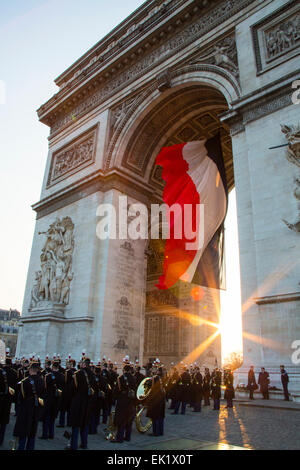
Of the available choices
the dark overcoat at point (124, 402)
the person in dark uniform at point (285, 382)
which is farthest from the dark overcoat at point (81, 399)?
the person in dark uniform at point (285, 382)

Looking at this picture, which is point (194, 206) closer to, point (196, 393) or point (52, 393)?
point (196, 393)

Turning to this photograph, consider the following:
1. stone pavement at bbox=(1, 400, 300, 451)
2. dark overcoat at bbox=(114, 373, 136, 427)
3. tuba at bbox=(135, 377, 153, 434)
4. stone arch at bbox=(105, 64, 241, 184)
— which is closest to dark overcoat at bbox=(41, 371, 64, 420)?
stone pavement at bbox=(1, 400, 300, 451)

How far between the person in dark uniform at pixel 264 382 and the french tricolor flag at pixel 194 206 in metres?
5.00

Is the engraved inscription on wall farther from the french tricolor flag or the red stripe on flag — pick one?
the french tricolor flag

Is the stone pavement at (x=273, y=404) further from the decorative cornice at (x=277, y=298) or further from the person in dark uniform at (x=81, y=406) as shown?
the person in dark uniform at (x=81, y=406)

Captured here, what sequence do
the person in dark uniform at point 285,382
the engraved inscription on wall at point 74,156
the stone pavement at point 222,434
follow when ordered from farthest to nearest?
the engraved inscription on wall at point 74,156 → the person in dark uniform at point 285,382 → the stone pavement at point 222,434

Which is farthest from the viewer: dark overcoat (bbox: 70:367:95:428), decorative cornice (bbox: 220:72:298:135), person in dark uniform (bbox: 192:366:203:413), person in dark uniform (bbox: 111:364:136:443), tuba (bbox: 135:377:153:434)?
decorative cornice (bbox: 220:72:298:135)

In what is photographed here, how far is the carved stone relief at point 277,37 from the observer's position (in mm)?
13156

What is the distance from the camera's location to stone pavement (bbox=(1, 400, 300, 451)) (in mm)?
5789

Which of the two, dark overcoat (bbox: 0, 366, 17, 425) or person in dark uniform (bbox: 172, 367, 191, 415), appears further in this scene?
person in dark uniform (bbox: 172, 367, 191, 415)

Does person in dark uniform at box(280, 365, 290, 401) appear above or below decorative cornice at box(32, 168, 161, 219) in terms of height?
below
